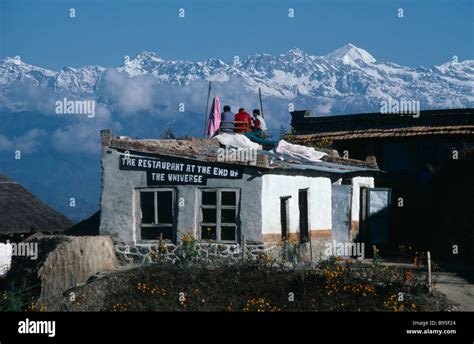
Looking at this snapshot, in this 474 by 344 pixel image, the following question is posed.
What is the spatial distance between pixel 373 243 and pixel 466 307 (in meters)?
10.7

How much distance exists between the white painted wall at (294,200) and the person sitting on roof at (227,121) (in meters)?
4.10

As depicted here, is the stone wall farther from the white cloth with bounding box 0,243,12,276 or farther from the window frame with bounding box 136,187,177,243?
the white cloth with bounding box 0,243,12,276

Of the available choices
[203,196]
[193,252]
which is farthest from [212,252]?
[203,196]

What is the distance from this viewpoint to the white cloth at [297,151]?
29.7 meters

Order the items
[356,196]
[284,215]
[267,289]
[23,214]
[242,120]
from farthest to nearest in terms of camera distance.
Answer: [23,214], [242,120], [356,196], [284,215], [267,289]

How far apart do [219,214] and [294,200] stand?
9.52ft

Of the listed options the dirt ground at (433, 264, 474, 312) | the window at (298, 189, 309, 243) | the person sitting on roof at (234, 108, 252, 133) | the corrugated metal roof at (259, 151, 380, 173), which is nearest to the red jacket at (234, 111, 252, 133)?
the person sitting on roof at (234, 108, 252, 133)

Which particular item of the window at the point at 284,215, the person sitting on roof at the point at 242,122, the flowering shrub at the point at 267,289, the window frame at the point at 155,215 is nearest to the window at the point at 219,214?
the window frame at the point at 155,215

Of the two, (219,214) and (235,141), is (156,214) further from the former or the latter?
(235,141)

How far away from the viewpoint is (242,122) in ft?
101

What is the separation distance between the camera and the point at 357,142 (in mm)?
39406

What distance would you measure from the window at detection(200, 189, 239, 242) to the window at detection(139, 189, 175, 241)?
108cm
